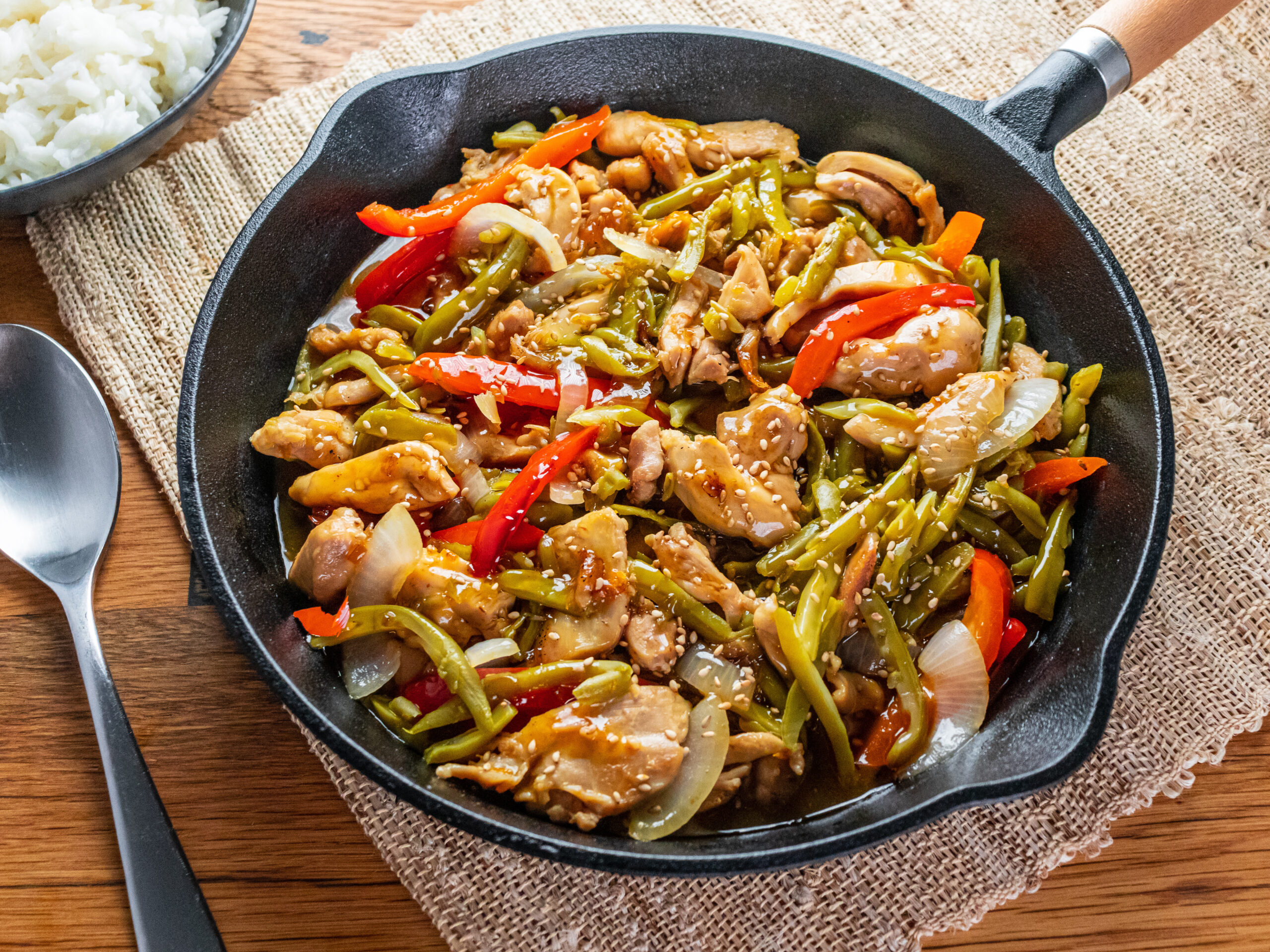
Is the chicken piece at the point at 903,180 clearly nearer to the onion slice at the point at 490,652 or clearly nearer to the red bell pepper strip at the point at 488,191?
the red bell pepper strip at the point at 488,191

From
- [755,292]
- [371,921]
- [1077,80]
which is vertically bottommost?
[371,921]

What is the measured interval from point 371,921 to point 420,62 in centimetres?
287

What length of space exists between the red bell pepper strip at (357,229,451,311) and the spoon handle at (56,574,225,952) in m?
1.27

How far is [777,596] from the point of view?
7.52 feet

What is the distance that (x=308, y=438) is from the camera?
245 cm

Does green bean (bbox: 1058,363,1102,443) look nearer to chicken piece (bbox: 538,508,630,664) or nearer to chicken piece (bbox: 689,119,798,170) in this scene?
chicken piece (bbox: 689,119,798,170)

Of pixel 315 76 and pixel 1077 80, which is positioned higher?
pixel 1077 80

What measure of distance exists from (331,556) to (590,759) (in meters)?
0.81

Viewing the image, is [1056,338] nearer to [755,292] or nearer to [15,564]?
[755,292]

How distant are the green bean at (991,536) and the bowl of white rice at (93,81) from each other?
8.97 feet

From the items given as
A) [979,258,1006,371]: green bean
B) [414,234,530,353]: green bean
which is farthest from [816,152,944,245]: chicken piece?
[414,234,530,353]: green bean

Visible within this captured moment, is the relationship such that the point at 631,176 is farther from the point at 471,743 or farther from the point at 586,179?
the point at 471,743

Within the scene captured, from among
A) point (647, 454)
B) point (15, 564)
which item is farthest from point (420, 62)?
point (15, 564)

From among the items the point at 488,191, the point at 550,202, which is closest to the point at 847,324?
the point at 550,202
